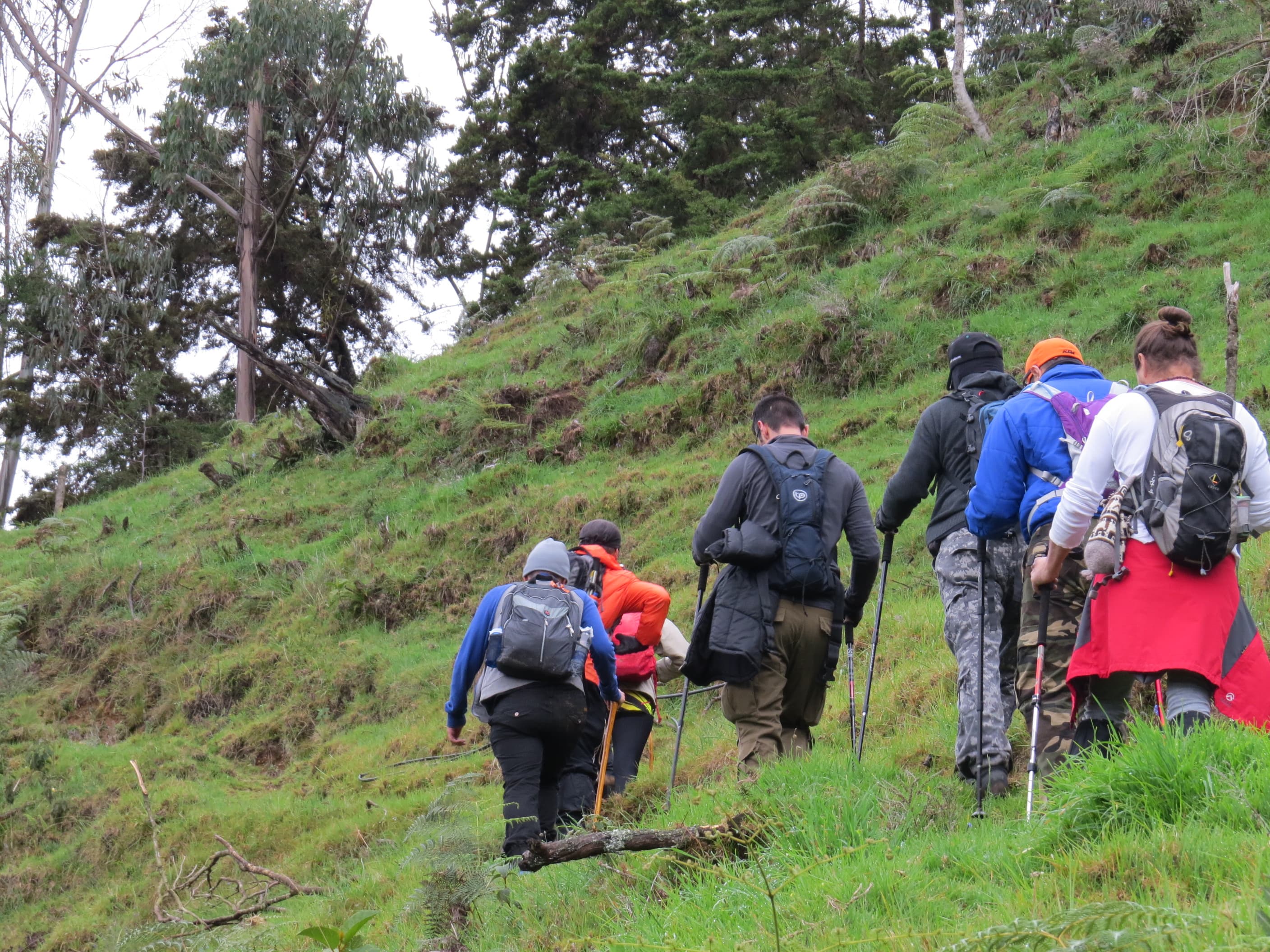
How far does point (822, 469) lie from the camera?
5672 millimetres

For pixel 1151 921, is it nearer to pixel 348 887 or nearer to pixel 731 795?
pixel 731 795

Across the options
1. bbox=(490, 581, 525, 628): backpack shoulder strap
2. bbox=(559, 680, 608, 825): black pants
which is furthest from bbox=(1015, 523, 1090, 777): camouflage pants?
bbox=(490, 581, 525, 628): backpack shoulder strap

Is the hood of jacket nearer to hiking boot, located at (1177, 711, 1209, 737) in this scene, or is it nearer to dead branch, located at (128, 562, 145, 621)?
hiking boot, located at (1177, 711, 1209, 737)

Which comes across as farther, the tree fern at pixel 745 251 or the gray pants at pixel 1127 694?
the tree fern at pixel 745 251

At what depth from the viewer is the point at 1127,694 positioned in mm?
4340

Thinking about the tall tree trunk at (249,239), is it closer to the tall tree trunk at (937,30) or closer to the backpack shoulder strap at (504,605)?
the tall tree trunk at (937,30)

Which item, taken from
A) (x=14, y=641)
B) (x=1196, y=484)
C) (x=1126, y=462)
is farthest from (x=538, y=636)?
(x=14, y=641)

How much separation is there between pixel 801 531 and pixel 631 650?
177cm

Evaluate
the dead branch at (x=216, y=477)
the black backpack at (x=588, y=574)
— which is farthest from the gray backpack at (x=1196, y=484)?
the dead branch at (x=216, y=477)

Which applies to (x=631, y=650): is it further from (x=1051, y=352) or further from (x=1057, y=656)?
(x=1051, y=352)

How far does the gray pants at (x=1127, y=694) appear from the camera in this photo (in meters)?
4.00

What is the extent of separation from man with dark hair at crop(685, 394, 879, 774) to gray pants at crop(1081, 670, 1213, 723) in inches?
57.3

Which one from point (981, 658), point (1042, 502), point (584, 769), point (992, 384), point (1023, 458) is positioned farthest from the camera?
point (584, 769)

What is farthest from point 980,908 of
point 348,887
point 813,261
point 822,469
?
point 813,261
